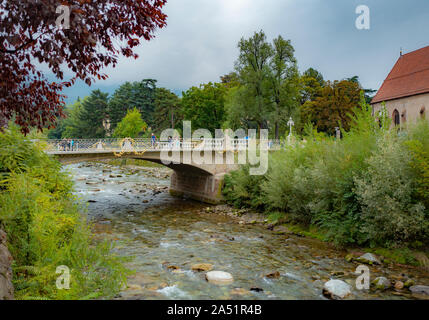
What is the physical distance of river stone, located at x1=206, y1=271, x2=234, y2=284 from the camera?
10031mm

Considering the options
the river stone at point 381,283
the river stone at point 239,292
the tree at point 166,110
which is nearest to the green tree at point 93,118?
the tree at point 166,110

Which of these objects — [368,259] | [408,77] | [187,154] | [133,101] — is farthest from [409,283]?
[133,101]

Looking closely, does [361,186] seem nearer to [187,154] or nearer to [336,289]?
[336,289]

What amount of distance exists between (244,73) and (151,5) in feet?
121

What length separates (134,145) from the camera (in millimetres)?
24328

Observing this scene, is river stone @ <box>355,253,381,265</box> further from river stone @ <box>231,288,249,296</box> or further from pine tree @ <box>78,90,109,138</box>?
pine tree @ <box>78,90,109,138</box>

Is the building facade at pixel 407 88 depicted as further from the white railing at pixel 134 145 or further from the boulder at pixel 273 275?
the boulder at pixel 273 275

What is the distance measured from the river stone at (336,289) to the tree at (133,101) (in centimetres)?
6421

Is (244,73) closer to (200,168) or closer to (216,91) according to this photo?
(216,91)

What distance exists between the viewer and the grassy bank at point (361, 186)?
11695 millimetres

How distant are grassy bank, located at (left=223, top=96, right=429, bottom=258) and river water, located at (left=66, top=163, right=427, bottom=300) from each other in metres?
1.22
